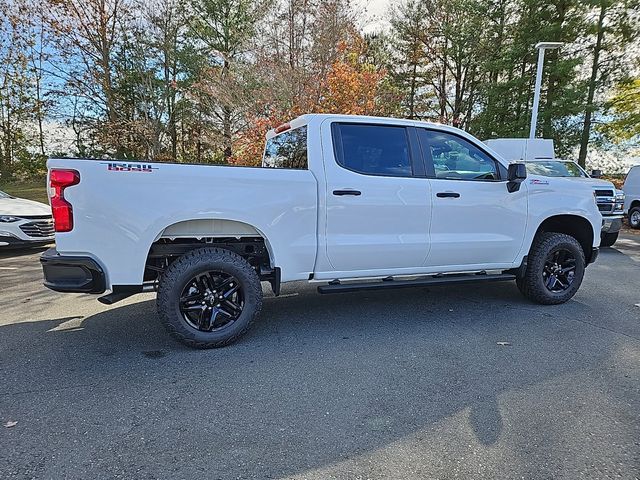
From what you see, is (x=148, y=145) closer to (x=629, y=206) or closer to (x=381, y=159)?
(x=381, y=159)

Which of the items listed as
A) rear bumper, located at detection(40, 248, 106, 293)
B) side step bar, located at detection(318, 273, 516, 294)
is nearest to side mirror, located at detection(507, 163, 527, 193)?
side step bar, located at detection(318, 273, 516, 294)

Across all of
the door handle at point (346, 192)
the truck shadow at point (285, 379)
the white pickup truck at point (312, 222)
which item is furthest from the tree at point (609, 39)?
the door handle at point (346, 192)

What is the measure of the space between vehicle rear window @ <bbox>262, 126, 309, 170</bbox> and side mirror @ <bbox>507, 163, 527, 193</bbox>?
7.07 ft

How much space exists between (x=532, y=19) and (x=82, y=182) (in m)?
22.5

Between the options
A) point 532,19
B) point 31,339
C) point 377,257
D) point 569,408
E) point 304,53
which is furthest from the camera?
point 532,19

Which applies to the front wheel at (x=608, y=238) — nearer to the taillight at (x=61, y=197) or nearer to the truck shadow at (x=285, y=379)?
the truck shadow at (x=285, y=379)

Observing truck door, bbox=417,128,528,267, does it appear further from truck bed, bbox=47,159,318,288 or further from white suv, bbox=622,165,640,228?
white suv, bbox=622,165,640,228

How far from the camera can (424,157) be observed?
409 cm

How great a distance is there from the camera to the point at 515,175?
4.18 m

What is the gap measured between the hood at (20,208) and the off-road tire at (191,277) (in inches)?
222

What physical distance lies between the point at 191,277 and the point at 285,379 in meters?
1.14

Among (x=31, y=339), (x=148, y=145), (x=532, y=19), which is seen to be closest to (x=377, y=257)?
(x=31, y=339)

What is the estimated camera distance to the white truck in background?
8656mm

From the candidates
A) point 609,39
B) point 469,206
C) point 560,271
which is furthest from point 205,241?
point 609,39
